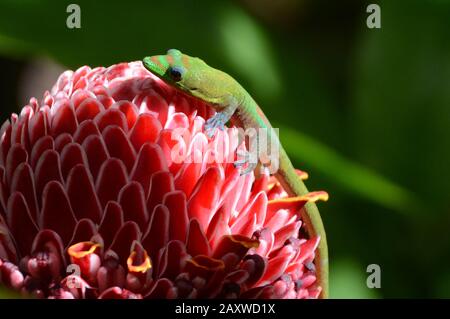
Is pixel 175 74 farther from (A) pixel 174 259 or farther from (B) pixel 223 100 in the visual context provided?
(A) pixel 174 259

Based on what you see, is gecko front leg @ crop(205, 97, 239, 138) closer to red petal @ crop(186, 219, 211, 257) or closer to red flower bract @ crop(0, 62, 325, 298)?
red flower bract @ crop(0, 62, 325, 298)

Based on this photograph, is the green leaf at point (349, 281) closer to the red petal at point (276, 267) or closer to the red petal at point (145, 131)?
the red petal at point (276, 267)

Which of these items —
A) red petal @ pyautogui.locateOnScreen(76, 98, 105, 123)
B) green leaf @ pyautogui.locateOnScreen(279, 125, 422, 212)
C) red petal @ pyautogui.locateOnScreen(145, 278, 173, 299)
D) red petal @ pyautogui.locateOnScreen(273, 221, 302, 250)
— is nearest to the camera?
red petal @ pyautogui.locateOnScreen(145, 278, 173, 299)

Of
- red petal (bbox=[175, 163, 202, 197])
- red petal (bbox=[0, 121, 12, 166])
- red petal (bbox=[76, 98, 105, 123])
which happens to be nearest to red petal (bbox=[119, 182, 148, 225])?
red petal (bbox=[175, 163, 202, 197])

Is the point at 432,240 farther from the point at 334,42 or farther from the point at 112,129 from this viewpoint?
the point at 112,129

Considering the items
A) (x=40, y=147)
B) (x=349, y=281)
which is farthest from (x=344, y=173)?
(x=40, y=147)
